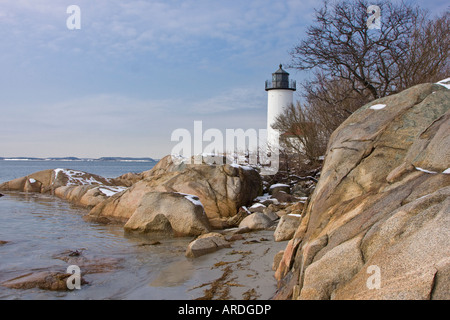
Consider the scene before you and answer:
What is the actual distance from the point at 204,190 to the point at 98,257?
5.49 meters

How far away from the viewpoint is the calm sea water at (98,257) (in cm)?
588

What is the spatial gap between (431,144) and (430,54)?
13695 mm

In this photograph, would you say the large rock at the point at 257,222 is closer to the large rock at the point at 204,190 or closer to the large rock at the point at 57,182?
the large rock at the point at 204,190

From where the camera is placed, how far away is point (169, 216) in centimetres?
1091

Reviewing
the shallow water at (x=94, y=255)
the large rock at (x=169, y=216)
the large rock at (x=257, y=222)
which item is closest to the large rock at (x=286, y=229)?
the large rock at (x=257, y=222)

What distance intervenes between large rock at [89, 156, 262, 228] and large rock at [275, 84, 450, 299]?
6.67 metres

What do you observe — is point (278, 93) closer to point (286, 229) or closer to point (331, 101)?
point (331, 101)

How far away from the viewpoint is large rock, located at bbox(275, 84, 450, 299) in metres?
3.45

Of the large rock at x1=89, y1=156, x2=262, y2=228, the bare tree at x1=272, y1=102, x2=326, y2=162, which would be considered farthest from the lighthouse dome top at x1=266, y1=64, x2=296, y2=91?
the large rock at x1=89, y1=156, x2=262, y2=228

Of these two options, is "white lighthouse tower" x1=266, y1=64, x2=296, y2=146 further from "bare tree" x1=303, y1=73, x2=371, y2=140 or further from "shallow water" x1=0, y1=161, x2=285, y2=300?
"shallow water" x1=0, y1=161, x2=285, y2=300

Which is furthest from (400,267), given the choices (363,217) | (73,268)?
(73,268)

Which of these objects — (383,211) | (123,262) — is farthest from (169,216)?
(383,211)

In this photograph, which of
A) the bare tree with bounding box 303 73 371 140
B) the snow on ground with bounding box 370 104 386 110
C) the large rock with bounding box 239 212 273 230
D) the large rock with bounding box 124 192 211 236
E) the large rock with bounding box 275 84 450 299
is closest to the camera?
the large rock with bounding box 275 84 450 299

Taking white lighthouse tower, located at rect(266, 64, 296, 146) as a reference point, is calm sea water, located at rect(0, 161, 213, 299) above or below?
below
